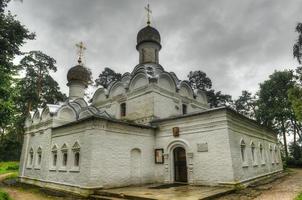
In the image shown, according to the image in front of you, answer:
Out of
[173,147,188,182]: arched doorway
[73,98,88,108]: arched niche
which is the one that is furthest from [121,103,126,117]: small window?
[173,147,188,182]: arched doorway

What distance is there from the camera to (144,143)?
45.4 feet

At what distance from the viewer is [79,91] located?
19.9 meters

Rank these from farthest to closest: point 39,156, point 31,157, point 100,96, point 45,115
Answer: point 100,96, point 31,157, point 45,115, point 39,156

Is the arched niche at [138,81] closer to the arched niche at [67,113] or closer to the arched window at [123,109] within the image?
the arched window at [123,109]

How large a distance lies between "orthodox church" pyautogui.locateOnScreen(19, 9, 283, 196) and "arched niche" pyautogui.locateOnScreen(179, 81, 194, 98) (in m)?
0.13

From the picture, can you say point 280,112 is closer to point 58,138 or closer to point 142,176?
point 142,176

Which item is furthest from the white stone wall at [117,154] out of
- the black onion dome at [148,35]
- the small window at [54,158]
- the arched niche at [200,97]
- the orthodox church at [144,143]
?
the black onion dome at [148,35]

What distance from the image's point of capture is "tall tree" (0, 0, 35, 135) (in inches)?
404

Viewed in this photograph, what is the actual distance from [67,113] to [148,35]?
32.0ft

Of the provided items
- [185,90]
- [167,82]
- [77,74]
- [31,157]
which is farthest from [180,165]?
[77,74]

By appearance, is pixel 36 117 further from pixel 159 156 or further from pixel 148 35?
pixel 148 35

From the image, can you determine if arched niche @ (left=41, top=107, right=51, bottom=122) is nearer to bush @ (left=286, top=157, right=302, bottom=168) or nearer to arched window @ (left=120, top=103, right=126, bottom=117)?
arched window @ (left=120, top=103, right=126, bottom=117)

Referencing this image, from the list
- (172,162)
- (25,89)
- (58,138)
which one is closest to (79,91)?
(58,138)

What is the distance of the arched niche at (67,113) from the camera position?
51.7ft
